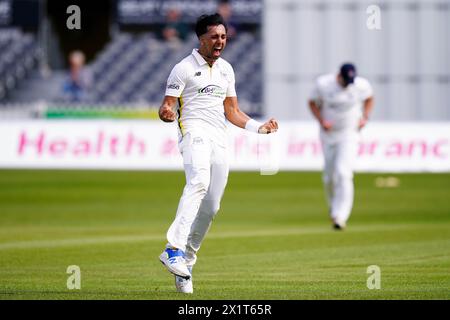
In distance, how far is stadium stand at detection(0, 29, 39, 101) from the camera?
1592 inches

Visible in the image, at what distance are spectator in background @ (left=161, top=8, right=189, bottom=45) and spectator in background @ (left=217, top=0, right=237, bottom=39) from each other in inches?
50.6

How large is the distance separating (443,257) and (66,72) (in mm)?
29385

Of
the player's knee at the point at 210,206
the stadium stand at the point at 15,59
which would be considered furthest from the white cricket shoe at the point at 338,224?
the stadium stand at the point at 15,59

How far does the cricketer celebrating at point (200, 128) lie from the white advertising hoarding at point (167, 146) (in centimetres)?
1404

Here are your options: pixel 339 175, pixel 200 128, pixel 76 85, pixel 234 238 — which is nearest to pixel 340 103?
pixel 339 175

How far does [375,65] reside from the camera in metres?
33.8

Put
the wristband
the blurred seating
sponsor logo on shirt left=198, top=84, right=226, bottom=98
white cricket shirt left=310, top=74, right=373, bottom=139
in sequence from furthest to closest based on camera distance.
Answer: the blurred seating < white cricket shirt left=310, top=74, right=373, bottom=139 < the wristband < sponsor logo on shirt left=198, top=84, right=226, bottom=98

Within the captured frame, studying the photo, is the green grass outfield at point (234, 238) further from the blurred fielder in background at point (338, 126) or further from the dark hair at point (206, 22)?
the dark hair at point (206, 22)

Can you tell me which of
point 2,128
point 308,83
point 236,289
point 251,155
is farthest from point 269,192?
point 236,289

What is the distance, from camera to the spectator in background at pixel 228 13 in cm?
3847

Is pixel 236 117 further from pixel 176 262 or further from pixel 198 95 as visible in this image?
pixel 176 262

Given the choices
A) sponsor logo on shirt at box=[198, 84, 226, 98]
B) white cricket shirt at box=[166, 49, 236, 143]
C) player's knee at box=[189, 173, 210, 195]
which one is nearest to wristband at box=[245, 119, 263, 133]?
white cricket shirt at box=[166, 49, 236, 143]

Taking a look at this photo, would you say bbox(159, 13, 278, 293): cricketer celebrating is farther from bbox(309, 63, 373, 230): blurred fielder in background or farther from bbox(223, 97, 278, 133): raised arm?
bbox(309, 63, 373, 230): blurred fielder in background
